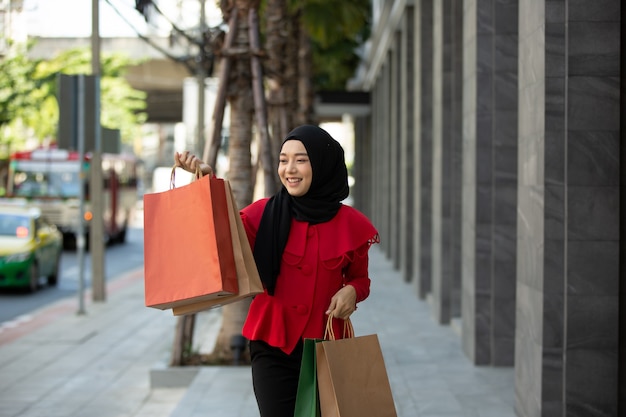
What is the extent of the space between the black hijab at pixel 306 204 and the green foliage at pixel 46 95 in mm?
24982

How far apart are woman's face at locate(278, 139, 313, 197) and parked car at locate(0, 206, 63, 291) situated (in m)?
14.5

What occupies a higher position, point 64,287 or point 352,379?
point 352,379

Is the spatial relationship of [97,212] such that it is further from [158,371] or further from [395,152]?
[158,371]

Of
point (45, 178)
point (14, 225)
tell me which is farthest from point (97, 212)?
point (45, 178)

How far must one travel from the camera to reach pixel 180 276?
4.18m

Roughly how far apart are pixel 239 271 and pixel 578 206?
2.73m

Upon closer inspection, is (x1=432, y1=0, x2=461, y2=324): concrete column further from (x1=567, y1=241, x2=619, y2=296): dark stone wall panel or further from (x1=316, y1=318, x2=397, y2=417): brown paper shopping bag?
(x1=316, y1=318, x2=397, y2=417): brown paper shopping bag

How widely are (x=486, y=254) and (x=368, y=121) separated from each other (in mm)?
24924

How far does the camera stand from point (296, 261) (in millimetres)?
4301

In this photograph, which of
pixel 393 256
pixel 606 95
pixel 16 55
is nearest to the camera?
pixel 606 95

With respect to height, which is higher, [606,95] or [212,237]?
[606,95]

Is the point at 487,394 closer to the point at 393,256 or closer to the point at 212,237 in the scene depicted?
the point at 212,237

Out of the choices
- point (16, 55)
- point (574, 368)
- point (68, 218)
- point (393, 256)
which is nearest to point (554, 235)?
point (574, 368)

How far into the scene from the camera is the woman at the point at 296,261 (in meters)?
4.25
